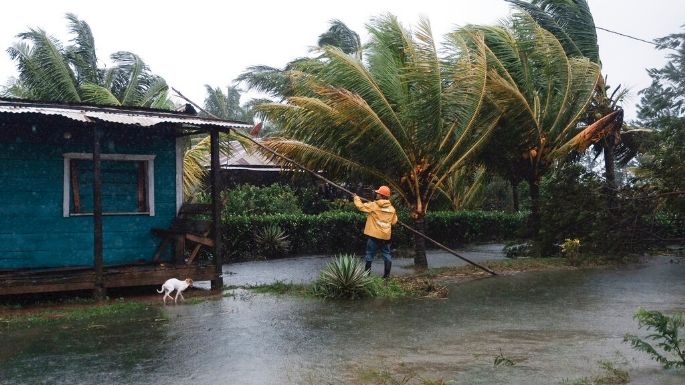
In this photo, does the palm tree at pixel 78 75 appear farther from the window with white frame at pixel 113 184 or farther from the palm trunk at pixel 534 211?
the palm trunk at pixel 534 211

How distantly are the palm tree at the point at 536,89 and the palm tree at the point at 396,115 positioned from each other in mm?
1133

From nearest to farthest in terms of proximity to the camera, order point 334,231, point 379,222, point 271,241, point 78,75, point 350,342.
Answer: point 350,342
point 379,222
point 271,241
point 334,231
point 78,75

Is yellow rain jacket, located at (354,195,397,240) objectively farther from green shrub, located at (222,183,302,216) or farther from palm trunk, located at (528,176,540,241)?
green shrub, located at (222,183,302,216)

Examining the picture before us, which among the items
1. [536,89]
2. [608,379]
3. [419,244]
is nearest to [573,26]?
[536,89]

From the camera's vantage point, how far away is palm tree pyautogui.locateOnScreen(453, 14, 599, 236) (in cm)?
1509

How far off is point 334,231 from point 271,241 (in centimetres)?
196

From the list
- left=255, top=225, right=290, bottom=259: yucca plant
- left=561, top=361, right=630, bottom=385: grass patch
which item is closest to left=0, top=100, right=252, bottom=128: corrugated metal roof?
left=255, top=225, right=290, bottom=259: yucca plant

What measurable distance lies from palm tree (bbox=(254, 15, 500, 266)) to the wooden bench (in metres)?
2.72

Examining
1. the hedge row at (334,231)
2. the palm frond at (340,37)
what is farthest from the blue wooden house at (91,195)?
the palm frond at (340,37)

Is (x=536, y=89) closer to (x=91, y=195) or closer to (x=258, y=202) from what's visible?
(x=258, y=202)

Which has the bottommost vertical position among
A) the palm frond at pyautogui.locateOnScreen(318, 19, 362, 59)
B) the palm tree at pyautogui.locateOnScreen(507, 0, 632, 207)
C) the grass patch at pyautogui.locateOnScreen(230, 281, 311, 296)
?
the grass patch at pyautogui.locateOnScreen(230, 281, 311, 296)

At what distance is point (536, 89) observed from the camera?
55.0 feet

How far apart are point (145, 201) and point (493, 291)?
20.4 ft

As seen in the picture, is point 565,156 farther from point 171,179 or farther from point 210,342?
point 210,342
